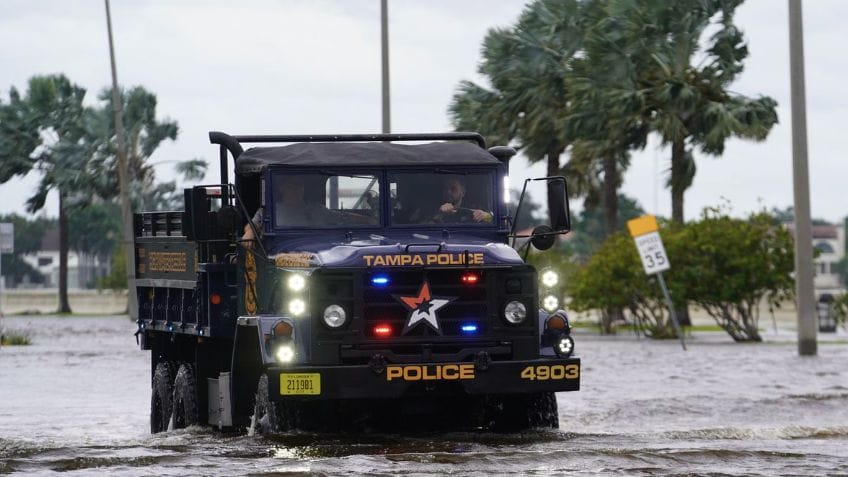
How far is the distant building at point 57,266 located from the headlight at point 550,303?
136 meters

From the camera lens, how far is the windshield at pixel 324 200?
15.7 m

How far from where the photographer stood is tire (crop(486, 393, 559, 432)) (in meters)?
15.7

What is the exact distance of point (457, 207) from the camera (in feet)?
52.4

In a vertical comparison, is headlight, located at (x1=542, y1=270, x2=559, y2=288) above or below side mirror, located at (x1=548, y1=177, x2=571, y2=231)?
below

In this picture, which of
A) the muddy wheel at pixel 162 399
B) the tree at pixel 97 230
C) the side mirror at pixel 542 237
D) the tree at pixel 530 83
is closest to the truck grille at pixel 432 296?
the side mirror at pixel 542 237

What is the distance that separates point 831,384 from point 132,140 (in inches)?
1911

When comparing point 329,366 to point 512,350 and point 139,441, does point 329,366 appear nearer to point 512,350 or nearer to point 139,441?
point 512,350

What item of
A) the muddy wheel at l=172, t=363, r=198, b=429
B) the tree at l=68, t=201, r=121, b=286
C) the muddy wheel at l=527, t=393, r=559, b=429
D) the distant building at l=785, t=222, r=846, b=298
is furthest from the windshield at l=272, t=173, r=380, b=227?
the distant building at l=785, t=222, r=846, b=298

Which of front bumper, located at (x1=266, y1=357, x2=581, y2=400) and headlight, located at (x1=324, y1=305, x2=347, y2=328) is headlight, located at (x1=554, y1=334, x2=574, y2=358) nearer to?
front bumper, located at (x1=266, y1=357, x2=581, y2=400)

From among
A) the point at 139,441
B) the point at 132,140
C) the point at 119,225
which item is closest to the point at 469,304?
the point at 139,441

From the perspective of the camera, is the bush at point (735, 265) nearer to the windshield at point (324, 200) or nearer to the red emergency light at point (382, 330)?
the windshield at point (324, 200)

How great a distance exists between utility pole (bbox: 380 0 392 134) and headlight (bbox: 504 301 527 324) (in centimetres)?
1917

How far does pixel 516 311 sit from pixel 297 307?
5.74 feet

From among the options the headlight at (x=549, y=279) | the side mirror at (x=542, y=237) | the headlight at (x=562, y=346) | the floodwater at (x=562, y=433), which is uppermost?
the side mirror at (x=542, y=237)
